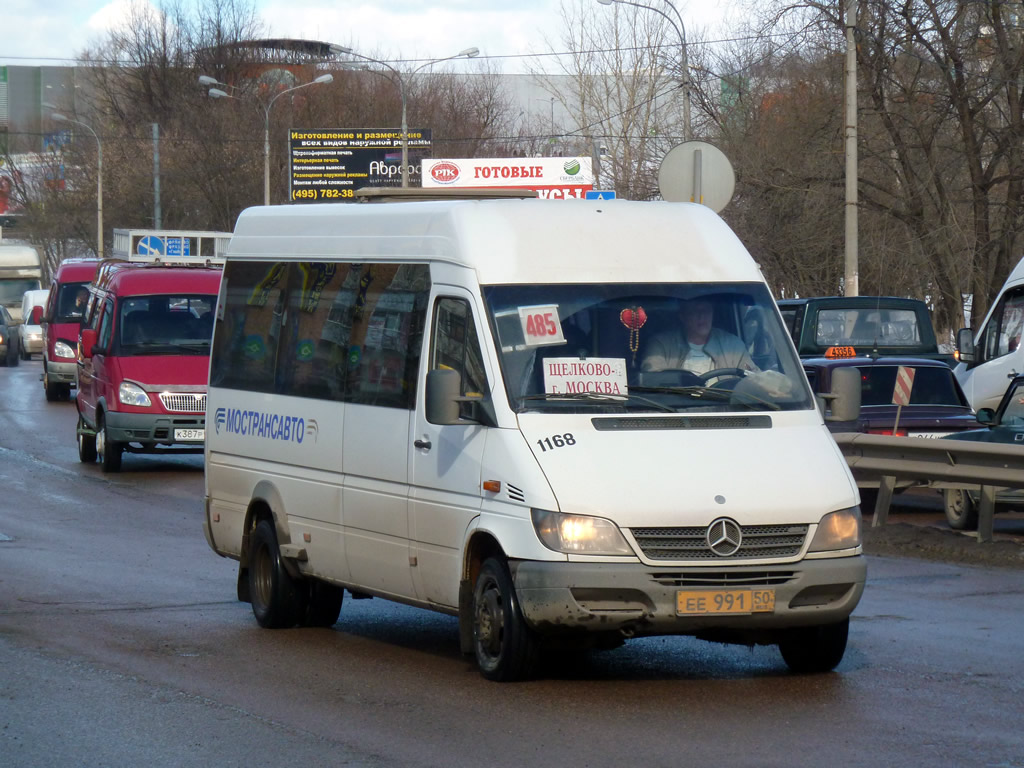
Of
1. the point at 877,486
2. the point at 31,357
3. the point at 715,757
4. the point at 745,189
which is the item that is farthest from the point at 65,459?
the point at 31,357

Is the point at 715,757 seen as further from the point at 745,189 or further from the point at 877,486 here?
the point at 745,189

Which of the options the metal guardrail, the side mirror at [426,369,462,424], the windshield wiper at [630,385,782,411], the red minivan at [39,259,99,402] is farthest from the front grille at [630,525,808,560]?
the red minivan at [39,259,99,402]

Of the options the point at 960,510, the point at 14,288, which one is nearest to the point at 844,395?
the point at 960,510

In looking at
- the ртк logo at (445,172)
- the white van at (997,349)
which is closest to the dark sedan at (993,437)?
the white van at (997,349)

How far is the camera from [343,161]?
60875 millimetres

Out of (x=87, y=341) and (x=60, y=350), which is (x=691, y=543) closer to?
(x=87, y=341)

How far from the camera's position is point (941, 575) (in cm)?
1132

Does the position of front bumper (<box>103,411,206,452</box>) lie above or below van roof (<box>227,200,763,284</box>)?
below

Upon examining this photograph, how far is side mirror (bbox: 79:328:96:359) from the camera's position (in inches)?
830

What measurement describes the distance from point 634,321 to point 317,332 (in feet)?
6.99

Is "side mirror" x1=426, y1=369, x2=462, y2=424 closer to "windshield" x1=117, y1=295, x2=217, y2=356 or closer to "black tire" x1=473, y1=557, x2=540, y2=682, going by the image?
"black tire" x1=473, y1=557, x2=540, y2=682

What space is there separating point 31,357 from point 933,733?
51.8m

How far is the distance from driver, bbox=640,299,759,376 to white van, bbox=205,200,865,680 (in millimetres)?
19

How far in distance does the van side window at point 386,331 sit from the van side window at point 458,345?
0.40 feet
